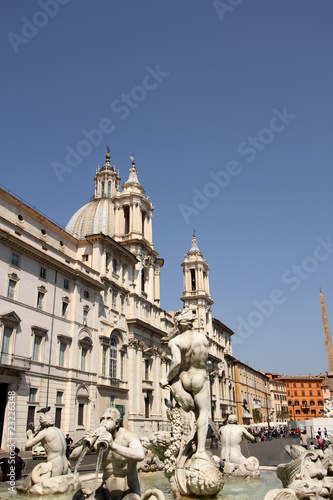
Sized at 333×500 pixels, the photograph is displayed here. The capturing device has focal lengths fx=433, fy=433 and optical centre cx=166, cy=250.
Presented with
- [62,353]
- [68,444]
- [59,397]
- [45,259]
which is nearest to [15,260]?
[45,259]

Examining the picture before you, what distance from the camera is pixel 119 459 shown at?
4914 millimetres

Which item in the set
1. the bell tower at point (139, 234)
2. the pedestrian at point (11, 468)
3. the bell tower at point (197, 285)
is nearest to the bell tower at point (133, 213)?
the bell tower at point (139, 234)

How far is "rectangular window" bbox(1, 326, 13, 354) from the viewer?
2539 cm

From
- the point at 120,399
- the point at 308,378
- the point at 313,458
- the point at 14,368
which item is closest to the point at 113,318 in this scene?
the point at 120,399

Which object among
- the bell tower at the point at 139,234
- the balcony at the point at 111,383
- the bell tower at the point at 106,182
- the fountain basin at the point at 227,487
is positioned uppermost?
the bell tower at the point at 106,182

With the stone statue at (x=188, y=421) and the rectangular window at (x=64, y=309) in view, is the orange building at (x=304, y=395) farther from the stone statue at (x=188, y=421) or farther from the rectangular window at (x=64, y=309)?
the stone statue at (x=188, y=421)

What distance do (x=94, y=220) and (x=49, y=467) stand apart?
1720 inches

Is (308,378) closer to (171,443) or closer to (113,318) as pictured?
(113,318)

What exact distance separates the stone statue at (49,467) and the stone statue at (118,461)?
1684 mm

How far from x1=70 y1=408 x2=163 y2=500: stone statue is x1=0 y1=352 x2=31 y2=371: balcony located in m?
21.1

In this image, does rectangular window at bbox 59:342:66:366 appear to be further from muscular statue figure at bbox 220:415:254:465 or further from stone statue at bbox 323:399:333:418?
muscular statue figure at bbox 220:415:254:465

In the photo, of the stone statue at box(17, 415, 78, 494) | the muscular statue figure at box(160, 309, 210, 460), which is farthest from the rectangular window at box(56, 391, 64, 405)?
the muscular statue figure at box(160, 309, 210, 460)

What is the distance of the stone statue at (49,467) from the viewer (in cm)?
637

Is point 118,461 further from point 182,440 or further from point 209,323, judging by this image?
point 209,323
